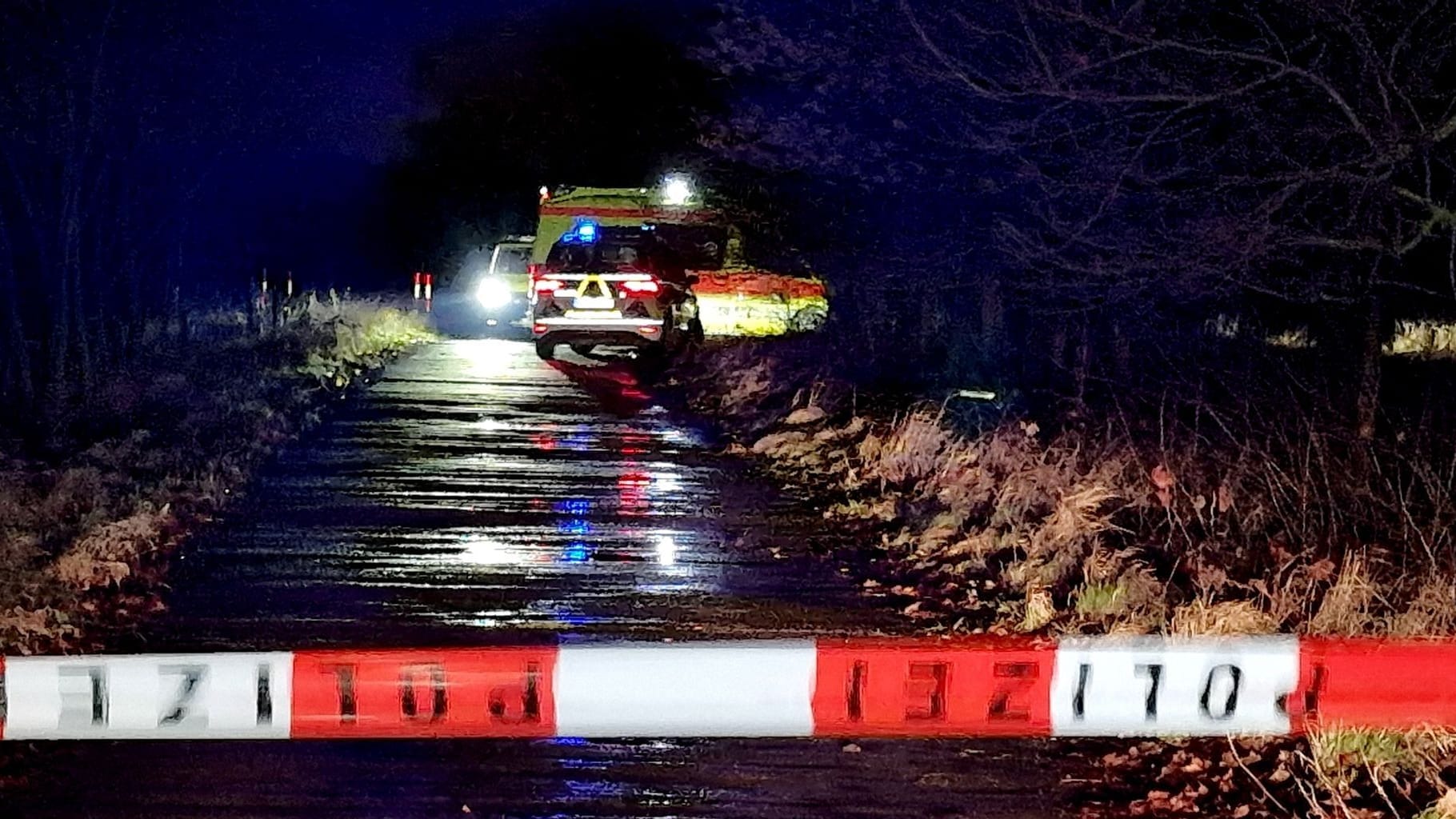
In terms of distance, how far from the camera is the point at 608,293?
17.3 m

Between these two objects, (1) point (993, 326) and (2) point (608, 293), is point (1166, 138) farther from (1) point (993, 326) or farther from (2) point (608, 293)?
(2) point (608, 293)

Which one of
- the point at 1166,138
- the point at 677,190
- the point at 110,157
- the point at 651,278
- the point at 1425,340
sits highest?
the point at 677,190

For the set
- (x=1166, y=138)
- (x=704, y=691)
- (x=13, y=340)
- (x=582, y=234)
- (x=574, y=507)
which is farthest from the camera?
(x=582, y=234)

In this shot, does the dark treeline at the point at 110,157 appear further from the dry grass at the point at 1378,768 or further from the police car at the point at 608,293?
A: the dry grass at the point at 1378,768

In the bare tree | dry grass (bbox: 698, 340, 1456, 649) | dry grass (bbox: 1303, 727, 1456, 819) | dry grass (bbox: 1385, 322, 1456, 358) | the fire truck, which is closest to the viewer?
dry grass (bbox: 1303, 727, 1456, 819)

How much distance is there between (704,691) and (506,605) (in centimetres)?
320

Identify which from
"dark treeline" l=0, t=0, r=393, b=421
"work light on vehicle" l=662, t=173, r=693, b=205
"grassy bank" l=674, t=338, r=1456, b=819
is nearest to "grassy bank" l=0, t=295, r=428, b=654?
"dark treeline" l=0, t=0, r=393, b=421

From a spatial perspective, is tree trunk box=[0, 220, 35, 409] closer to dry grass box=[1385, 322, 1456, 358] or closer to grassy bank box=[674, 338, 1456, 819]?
grassy bank box=[674, 338, 1456, 819]

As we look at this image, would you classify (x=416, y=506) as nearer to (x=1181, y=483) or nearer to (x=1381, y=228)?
(x=1181, y=483)

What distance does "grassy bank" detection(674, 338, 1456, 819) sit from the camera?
4812 millimetres

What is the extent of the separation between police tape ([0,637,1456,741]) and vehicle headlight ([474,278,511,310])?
18.6m

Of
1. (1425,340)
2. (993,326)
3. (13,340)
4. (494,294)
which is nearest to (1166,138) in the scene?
(993,326)

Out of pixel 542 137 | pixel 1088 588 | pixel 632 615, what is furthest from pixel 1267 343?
pixel 542 137

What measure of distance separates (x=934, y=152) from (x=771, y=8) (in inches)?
56.7
